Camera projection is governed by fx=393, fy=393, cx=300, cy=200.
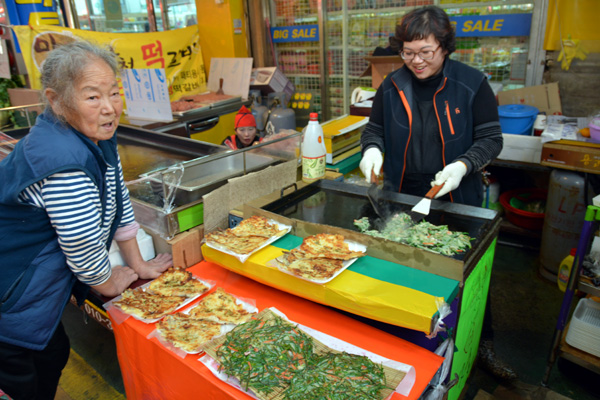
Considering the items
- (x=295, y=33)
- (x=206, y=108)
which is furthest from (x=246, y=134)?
(x=295, y=33)

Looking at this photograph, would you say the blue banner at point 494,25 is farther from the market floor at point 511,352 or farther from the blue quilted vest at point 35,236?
the blue quilted vest at point 35,236

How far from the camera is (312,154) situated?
206cm

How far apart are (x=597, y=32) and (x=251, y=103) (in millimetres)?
3779

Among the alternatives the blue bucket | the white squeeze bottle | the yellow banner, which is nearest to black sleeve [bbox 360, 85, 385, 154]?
the white squeeze bottle

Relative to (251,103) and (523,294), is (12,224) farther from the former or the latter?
(251,103)

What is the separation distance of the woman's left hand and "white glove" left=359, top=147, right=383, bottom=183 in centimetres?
104

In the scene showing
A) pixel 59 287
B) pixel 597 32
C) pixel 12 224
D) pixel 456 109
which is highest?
pixel 597 32

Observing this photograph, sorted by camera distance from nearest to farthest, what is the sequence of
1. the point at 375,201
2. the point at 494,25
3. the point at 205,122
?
the point at 375,201 → the point at 494,25 → the point at 205,122

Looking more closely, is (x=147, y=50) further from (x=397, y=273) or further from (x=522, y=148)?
(x=397, y=273)

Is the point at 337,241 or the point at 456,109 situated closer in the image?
the point at 337,241

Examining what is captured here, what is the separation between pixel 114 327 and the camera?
146 centimetres

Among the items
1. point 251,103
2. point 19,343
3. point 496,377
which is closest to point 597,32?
point 496,377

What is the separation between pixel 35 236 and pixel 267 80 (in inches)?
180

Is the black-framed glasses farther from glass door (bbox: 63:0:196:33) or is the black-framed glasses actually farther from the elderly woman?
glass door (bbox: 63:0:196:33)
